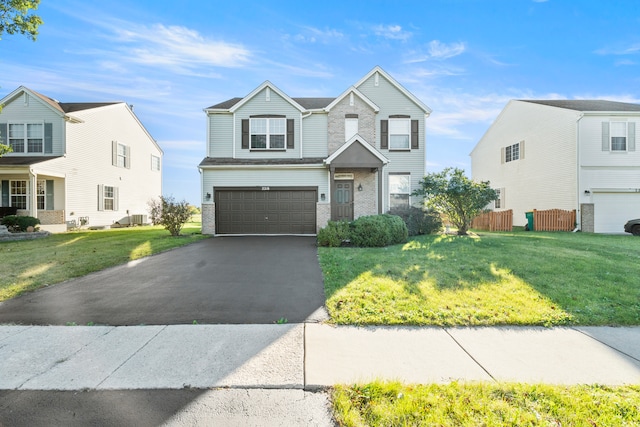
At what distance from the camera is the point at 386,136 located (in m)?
16.7

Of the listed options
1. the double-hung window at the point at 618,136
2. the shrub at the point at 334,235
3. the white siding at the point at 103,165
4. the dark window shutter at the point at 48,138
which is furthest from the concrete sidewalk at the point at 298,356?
the double-hung window at the point at 618,136

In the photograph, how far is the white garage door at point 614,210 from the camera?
16797mm

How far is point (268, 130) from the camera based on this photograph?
16188 millimetres

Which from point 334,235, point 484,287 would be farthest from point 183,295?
point 334,235

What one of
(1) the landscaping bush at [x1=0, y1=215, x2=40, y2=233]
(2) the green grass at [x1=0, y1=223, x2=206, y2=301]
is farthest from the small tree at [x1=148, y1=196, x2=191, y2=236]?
(1) the landscaping bush at [x1=0, y1=215, x2=40, y2=233]

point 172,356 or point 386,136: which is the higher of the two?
point 386,136

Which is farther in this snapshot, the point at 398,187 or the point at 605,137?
the point at 605,137

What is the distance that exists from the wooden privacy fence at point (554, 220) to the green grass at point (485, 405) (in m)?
17.9

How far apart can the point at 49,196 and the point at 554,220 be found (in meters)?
30.5

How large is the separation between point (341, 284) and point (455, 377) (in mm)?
3268

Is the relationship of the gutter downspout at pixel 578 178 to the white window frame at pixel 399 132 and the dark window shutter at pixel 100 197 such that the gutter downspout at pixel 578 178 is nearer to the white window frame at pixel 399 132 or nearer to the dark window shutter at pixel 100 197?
the white window frame at pixel 399 132

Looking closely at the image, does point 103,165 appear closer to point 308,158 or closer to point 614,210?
point 308,158

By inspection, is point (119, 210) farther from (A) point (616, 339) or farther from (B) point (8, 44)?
(A) point (616, 339)

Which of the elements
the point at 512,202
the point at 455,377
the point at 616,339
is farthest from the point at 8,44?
the point at 512,202
